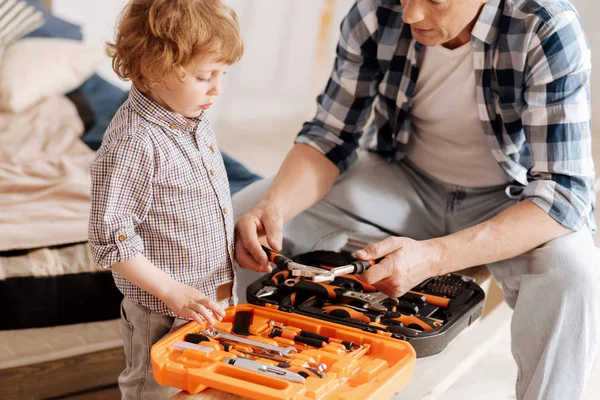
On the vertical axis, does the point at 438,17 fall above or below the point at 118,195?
A: above

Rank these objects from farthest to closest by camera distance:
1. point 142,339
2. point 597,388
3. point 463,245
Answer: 1. point 597,388
2. point 463,245
3. point 142,339

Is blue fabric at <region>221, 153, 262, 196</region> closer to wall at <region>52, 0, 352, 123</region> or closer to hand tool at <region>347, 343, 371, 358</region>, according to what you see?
hand tool at <region>347, 343, 371, 358</region>

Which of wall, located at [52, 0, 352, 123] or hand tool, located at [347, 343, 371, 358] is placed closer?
hand tool, located at [347, 343, 371, 358]

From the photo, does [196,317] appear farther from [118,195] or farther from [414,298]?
[414,298]

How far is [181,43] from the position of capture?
3.25 feet

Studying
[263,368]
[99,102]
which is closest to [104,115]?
[99,102]

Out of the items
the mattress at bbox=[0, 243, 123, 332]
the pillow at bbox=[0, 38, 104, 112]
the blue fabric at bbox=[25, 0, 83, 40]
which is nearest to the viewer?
the mattress at bbox=[0, 243, 123, 332]

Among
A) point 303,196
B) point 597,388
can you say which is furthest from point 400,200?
point 597,388

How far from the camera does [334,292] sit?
4.11 ft

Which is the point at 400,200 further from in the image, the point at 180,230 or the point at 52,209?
the point at 52,209

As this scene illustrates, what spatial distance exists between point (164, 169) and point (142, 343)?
11.3 inches

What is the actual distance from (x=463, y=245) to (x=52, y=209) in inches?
34.1

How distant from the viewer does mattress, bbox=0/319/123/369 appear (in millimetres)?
1477

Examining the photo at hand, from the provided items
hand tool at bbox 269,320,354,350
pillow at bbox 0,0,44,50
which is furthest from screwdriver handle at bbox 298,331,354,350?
pillow at bbox 0,0,44,50
